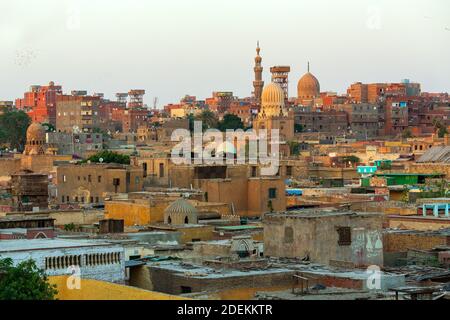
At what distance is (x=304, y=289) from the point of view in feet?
67.9

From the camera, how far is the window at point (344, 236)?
82.4ft

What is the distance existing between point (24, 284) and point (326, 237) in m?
7.66

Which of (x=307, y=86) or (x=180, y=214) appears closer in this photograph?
(x=180, y=214)

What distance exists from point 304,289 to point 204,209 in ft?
44.7

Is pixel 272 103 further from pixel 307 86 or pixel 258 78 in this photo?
pixel 307 86

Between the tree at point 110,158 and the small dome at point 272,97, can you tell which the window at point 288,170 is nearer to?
the tree at point 110,158

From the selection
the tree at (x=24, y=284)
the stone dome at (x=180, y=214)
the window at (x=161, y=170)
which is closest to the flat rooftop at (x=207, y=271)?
the tree at (x=24, y=284)

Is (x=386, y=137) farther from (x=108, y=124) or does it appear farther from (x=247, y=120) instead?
(x=108, y=124)

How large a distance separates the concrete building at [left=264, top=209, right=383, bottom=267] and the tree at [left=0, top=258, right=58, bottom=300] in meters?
6.50

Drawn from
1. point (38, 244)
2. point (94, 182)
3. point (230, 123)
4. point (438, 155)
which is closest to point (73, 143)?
point (230, 123)

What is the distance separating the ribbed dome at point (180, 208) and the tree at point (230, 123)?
61.0 metres

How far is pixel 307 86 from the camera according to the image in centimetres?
11412
